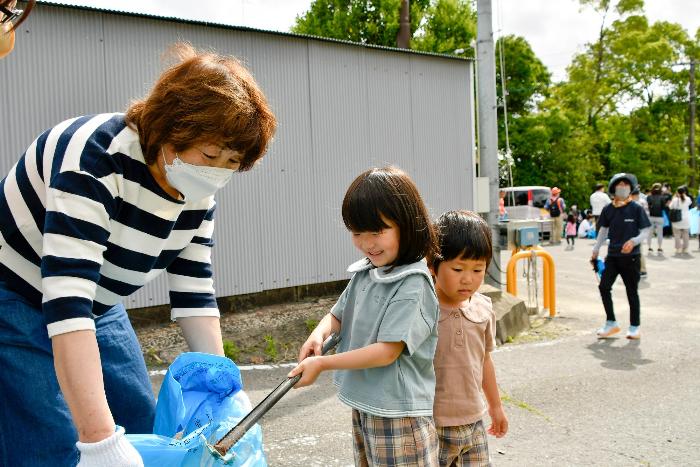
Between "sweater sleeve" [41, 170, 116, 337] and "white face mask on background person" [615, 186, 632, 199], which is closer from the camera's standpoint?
"sweater sleeve" [41, 170, 116, 337]

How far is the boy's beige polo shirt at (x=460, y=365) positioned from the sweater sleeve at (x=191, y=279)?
0.91 meters

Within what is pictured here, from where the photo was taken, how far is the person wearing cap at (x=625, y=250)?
7.01m

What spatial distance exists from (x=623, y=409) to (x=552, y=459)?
48.1 inches

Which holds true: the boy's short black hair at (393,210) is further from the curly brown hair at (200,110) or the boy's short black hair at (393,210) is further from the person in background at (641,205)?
the person in background at (641,205)

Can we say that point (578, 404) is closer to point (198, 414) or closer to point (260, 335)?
point (260, 335)

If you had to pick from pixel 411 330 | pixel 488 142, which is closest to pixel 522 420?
pixel 411 330

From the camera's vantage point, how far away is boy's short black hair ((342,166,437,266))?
2.14m

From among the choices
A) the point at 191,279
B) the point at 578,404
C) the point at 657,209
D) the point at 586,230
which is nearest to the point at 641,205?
the point at 578,404

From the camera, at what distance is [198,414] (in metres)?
1.94

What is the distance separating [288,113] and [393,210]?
554 centimetres

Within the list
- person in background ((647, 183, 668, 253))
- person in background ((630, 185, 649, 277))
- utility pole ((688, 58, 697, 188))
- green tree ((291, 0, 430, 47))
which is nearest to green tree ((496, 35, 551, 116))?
utility pole ((688, 58, 697, 188))

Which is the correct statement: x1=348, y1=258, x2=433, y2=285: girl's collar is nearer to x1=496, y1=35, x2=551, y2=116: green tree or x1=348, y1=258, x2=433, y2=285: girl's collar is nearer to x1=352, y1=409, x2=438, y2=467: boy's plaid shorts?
x1=352, y1=409, x2=438, y2=467: boy's plaid shorts

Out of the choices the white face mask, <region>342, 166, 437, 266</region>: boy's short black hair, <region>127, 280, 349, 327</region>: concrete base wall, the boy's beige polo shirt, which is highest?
the white face mask

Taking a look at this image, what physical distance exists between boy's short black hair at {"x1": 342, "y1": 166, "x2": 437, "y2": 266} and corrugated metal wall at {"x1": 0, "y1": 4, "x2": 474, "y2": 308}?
A: 468cm
